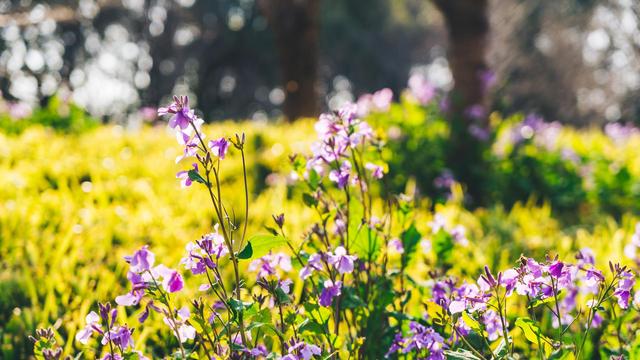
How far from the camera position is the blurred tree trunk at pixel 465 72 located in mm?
5238

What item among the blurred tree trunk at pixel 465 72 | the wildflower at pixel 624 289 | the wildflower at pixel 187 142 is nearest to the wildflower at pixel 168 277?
the wildflower at pixel 187 142

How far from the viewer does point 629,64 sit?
1540 cm

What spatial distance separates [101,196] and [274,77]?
17462mm

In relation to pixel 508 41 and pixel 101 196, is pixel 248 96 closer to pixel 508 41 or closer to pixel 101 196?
pixel 508 41

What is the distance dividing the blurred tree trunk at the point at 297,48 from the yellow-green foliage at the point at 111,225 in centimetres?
452

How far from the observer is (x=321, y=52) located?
70.7 ft

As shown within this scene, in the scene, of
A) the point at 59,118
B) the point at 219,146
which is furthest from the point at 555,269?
the point at 59,118

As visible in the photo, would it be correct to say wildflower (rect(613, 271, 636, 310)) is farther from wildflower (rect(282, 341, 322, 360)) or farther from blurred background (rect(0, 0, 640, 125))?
blurred background (rect(0, 0, 640, 125))

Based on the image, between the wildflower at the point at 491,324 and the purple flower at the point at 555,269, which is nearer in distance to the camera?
the purple flower at the point at 555,269

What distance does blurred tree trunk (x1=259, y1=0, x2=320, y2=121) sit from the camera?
9.66 m

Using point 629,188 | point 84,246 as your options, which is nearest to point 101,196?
point 84,246

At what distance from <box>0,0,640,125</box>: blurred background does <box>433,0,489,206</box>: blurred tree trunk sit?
8.63m

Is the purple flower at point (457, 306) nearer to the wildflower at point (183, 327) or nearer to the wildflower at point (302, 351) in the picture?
the wildflower at point (302, 351)

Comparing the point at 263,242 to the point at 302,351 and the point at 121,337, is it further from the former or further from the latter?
the point at 121,337
